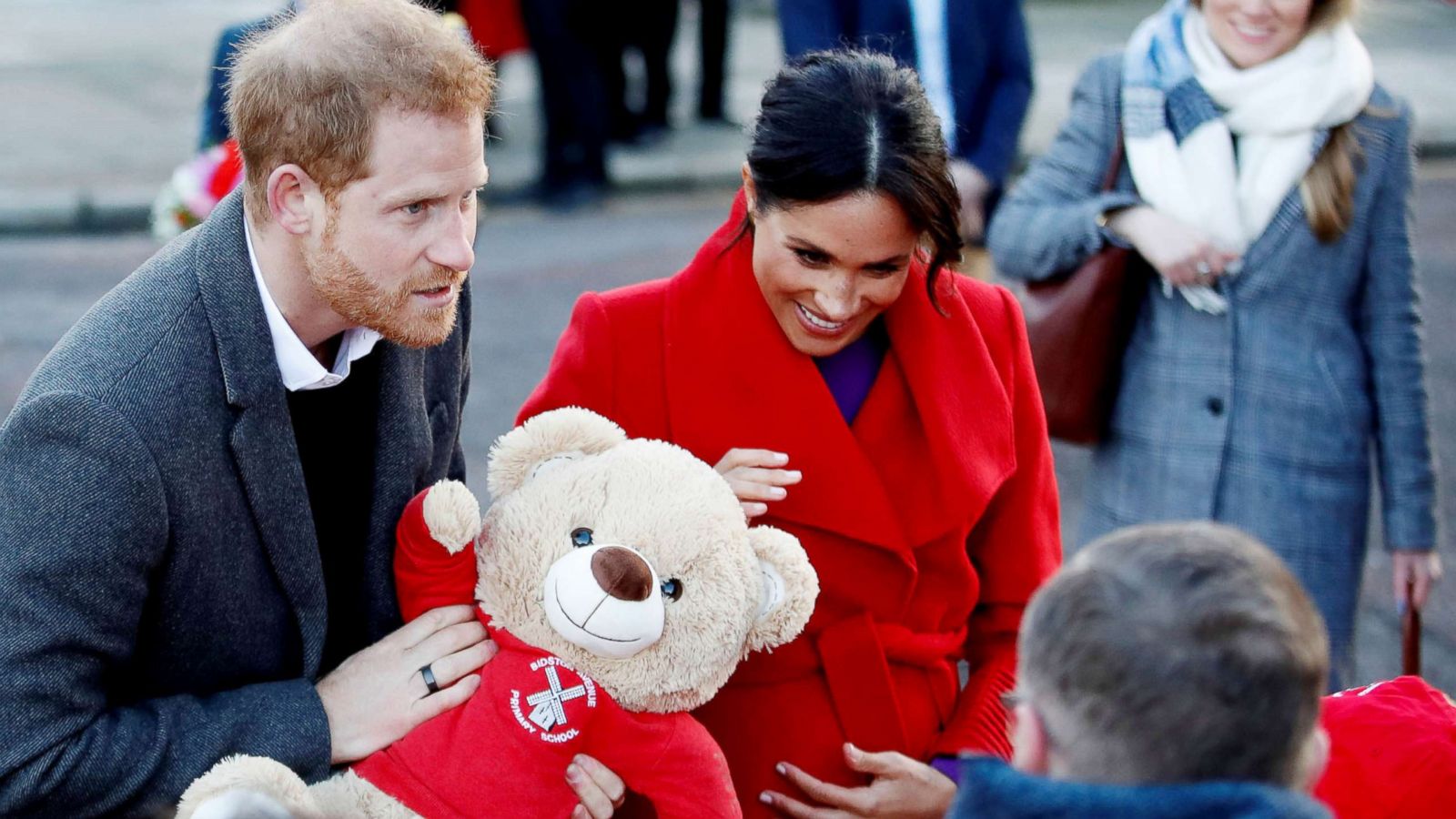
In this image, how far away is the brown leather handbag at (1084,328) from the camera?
3.62 m

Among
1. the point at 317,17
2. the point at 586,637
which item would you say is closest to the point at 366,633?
the point at 586,637

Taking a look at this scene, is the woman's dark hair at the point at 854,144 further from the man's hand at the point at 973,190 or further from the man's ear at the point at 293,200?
the man's hand at the point at 973,190

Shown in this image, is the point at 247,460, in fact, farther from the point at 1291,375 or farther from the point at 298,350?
the point at 1291,375

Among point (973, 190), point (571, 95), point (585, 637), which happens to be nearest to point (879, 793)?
point (585, 637)

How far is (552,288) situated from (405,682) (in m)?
6.16

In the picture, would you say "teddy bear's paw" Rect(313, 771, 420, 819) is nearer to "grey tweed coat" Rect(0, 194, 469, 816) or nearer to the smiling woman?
"grey tweed coat" Rect(0, 194, 469, 816)

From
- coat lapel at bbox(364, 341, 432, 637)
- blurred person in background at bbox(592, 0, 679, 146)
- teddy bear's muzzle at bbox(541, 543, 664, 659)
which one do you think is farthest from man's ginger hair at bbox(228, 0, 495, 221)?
blurred person in background at bbox(592, 0, 679, 146)

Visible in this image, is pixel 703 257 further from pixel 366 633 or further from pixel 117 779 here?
pixel 117 779

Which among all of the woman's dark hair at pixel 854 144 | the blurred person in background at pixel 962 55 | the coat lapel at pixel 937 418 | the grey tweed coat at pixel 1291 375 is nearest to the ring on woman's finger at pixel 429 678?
the coat lapel at pixel 937 418

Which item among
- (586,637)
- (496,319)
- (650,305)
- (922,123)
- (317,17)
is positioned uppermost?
(317,17)

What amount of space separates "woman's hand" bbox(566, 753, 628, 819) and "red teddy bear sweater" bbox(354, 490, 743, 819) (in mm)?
12

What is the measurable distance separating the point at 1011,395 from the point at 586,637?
37.0 inches

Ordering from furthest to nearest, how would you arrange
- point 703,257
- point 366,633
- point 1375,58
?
point 1375,58 < point 703,257 < point 366,633

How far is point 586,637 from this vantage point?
2.21 meters
